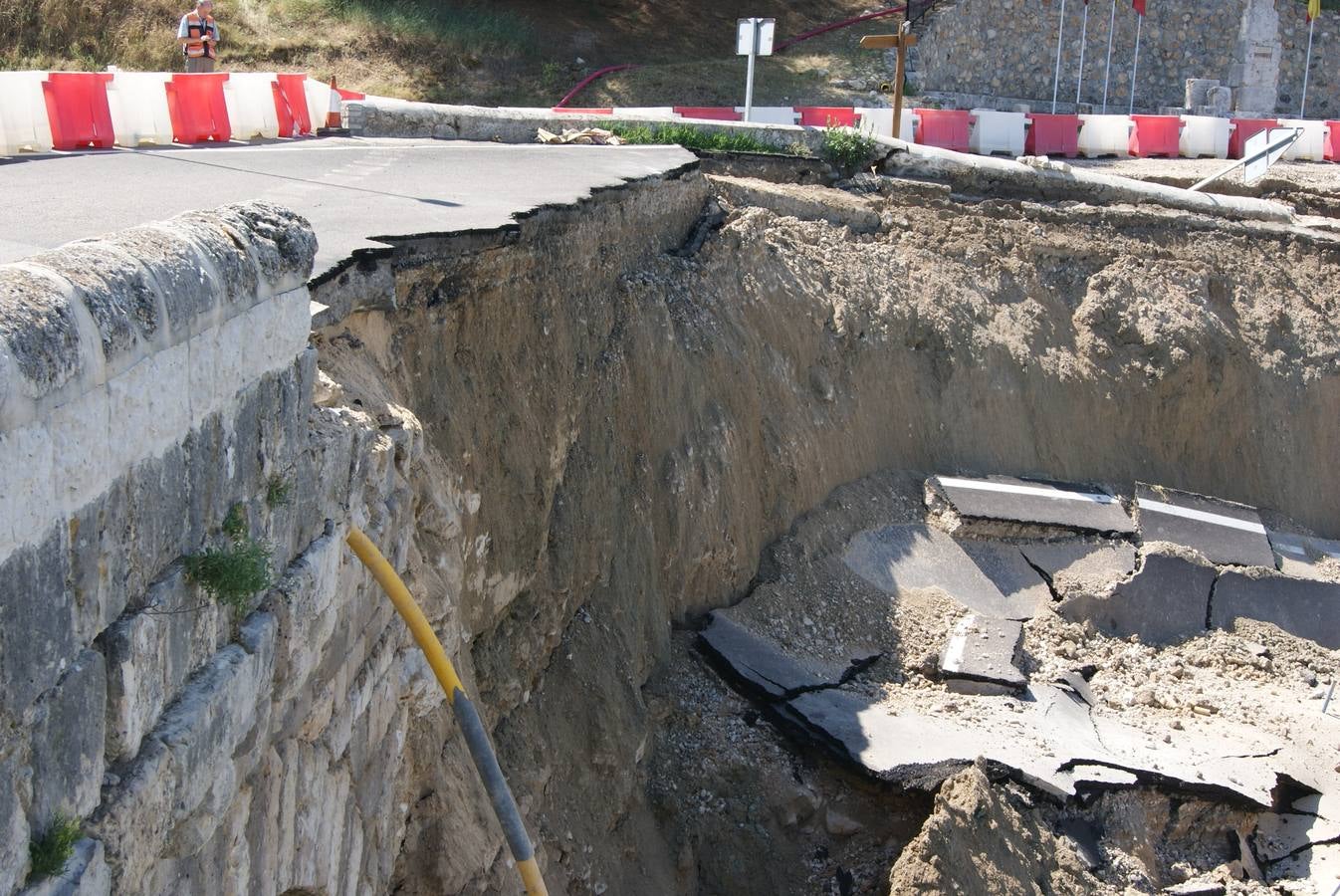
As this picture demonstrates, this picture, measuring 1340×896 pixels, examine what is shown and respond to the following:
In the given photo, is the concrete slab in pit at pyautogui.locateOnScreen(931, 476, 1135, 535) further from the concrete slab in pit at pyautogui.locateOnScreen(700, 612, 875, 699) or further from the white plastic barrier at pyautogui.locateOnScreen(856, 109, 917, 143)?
the white plastic barrier at pyautogui.locateOnScreen(856, 109, 917, 143)

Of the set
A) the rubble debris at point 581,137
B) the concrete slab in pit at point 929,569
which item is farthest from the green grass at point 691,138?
the concrete slab in pit at point 929,569

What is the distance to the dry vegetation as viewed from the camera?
936 inches

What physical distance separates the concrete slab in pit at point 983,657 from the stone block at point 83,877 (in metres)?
8.86

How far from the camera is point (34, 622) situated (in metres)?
3.11

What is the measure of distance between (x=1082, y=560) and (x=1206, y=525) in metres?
1.96

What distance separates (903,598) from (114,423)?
979 cm

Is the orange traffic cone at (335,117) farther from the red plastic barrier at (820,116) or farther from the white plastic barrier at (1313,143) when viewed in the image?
the white plastic barrier at (1313,143)

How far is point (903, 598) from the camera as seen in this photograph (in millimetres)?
12539

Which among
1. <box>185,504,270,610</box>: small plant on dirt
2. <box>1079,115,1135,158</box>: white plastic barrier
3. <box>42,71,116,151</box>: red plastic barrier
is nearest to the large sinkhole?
<box>185,504,270,610</box>: small plant on dirt

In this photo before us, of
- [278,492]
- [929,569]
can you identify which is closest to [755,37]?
[929,569]

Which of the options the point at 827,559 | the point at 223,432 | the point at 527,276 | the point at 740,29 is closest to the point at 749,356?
the point at 827,559

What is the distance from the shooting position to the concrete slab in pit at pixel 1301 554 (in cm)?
1445

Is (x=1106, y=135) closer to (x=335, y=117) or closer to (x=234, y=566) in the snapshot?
(x=335, y=117)

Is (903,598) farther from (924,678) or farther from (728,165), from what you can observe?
(728,165)
